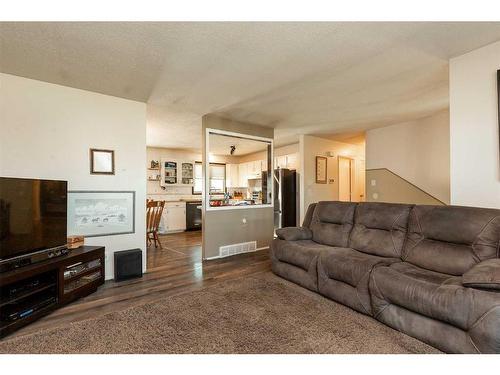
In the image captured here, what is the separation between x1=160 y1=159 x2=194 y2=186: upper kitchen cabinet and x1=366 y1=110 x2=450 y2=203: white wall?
15.9ft

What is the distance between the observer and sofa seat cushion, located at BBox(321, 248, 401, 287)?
2.19 metres

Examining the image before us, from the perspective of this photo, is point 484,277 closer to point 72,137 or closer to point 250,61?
point 250,61

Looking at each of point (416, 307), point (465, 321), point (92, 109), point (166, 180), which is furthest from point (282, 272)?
point (166, 180)

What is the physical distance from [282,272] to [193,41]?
2565 mm

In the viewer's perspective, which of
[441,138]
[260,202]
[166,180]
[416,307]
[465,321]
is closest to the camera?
[465,321]

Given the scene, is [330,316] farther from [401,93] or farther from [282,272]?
[401,93]

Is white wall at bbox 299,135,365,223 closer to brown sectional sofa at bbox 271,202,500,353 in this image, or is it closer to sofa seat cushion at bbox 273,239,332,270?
brown sectional sofa at bbox 271,202,500,353

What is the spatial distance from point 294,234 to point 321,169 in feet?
10.3

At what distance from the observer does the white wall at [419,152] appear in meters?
4.28

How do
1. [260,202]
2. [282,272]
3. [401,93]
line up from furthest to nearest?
[260,202] → [401,93] → [282,272]

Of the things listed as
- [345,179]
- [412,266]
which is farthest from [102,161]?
[345,179]

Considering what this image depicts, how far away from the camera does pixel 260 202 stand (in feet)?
16.2

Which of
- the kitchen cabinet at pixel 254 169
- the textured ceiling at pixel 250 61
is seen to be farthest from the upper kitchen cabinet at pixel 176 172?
the textured ceiling at pixel 250 61

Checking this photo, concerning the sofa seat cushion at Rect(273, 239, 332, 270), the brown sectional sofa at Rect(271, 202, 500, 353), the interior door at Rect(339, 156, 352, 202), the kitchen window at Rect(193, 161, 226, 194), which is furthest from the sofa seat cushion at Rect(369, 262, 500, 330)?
the kitchen window at Rect(193, 161, 226, 194)
